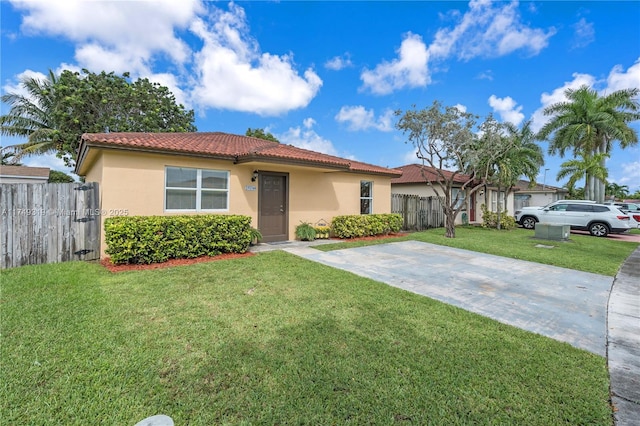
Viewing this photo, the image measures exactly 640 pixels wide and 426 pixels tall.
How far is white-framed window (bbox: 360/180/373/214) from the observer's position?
13359 mm

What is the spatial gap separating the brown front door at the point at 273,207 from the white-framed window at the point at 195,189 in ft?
4.38

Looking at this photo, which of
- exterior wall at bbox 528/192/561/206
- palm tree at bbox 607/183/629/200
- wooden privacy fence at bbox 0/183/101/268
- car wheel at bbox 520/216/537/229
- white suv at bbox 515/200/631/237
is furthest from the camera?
palm tree at bbox 607/183/629/200

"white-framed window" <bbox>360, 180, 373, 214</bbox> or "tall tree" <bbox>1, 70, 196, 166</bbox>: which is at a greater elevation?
"tall tree" <bbox>1, 70, 196, 166</bbox>

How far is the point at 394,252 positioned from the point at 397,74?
1083 cm

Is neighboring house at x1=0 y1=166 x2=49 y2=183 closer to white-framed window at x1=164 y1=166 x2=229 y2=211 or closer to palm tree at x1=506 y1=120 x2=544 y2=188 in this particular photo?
white-framed window at x1=164 y1=166 x2=229 y2=211

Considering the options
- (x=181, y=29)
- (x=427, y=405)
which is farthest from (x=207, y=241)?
(x=181, y=29)

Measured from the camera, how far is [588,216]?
1545 centimetres

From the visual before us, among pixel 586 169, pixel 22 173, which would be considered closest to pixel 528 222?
pixel 586 169

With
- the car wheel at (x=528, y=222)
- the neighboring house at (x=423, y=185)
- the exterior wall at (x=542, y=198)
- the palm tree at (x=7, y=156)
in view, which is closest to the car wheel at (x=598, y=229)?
the car wheel at (x=528, y=222)

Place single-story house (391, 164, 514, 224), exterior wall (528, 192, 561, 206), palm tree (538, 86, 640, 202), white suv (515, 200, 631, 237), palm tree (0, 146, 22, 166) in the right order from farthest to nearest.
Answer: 1. exterior wall (528, 192, 561, 206)
2. palm tree (0, 146, 22, 166)
3. palm tree (538, 86, 640, 202)
4. single-story house (391, 164, 514, 224)
5. white suv (515, 200, 631, 237)

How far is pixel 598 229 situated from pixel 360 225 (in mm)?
13565

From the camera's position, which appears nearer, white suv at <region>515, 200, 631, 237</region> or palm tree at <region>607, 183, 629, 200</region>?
white suv at <region>515, 200, 631, 237</region>

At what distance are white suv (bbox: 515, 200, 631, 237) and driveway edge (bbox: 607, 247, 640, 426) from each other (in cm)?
1188

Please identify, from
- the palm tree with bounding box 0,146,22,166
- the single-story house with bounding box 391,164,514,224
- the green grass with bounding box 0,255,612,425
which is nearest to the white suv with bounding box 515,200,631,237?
the single-story house with bounding box 391,164,514,224
